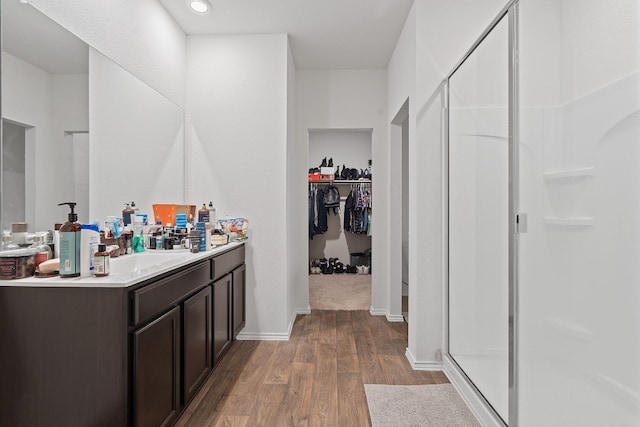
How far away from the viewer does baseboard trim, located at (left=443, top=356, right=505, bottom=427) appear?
1907 mm

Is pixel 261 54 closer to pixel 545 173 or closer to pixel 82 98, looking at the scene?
pixel 82 98

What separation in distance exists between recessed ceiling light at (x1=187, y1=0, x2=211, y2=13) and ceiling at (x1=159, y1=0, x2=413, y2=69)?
43 mm

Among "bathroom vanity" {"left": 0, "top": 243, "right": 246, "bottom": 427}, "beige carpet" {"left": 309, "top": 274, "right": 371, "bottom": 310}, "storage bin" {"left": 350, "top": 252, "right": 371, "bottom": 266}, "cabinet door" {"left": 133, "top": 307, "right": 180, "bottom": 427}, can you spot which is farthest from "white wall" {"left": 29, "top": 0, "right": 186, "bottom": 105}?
"storage bin" {"left": 350, "top": 252, "right": 371, "bottom": 266}

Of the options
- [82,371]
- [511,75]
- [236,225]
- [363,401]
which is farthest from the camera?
[236,225]

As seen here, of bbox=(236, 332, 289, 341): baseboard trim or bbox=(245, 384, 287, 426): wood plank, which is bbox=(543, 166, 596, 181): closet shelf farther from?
bbox=(236, 332, 289, 341): baseboard trim

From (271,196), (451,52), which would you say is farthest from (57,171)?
(451,52)

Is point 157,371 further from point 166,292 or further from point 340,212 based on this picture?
point 340,212

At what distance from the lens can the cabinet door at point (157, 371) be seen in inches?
58.2

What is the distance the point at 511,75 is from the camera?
170cm

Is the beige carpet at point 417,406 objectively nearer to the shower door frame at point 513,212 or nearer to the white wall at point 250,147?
the shower door frame at point 513,212

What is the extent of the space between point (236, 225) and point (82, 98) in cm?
151

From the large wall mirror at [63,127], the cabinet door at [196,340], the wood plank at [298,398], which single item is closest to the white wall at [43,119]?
the large wall mirror at [63,127]

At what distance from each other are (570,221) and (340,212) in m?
5.24

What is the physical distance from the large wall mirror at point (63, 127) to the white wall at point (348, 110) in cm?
180
